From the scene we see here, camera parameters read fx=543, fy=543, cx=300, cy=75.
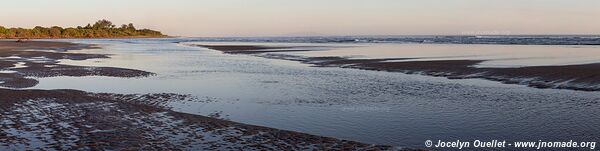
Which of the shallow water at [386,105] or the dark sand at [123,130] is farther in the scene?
the shallow water at [386,105]

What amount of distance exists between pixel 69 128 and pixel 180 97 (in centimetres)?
587

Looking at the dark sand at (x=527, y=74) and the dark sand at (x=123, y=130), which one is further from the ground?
the dark sand at (x=527, y=74)

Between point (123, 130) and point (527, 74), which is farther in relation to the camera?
point (527, 74)

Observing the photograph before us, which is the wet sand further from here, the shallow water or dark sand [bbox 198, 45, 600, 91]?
dark sand [bbox 198, 45, 600, 91]

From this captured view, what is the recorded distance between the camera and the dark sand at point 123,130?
9.36 meters

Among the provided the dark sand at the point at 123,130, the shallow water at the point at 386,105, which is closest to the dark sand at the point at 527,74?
the shallow water at the point at 386,105

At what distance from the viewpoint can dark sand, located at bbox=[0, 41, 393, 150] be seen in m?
9.36

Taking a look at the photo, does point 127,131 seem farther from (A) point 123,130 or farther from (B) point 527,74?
(B) point 527,74

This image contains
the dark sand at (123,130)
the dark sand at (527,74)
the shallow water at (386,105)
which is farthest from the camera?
the dark sand at (527,74)

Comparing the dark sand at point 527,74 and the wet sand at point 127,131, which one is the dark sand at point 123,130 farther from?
the dark sand at point 527,74

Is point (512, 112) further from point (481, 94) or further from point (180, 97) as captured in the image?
point (180, 97)

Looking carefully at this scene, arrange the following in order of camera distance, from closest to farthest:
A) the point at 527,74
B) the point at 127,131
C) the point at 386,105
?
the point at 127,131
the point at 386,105
the point at 527,74

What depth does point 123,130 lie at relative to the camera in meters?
10.7

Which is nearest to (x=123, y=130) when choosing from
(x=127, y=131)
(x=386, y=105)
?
(x=127, y=131)
